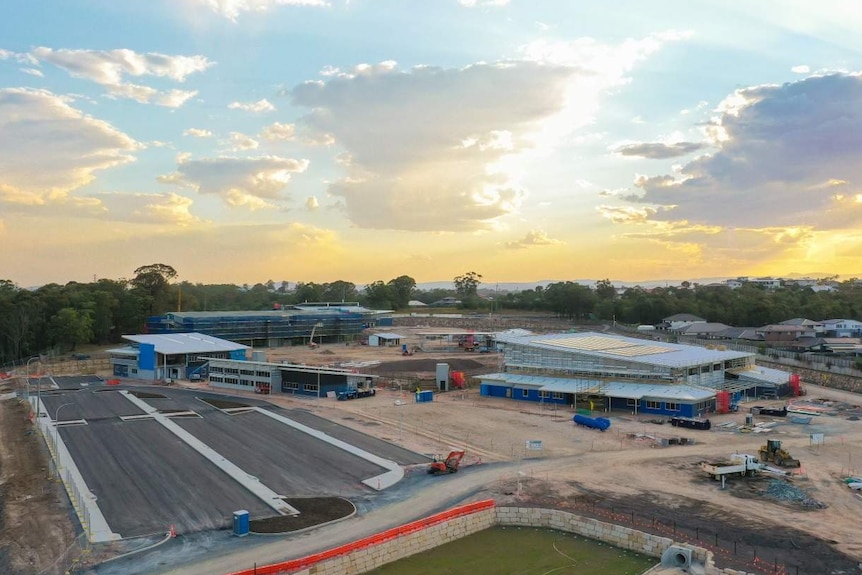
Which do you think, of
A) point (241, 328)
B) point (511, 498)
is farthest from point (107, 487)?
point (241, 328)

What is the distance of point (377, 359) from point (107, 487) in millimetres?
72680

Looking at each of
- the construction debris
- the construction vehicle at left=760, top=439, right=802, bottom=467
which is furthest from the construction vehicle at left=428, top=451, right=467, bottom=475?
the construction vehicle at left=760, top=439, right=802, bottom=467

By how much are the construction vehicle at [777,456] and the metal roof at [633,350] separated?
2270 cm

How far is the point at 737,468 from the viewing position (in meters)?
43.0

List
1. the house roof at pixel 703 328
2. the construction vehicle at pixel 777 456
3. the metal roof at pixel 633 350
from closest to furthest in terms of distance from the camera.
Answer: the construction vehicle at pixel 777 456 < the metal roof at pixel 633 350 < the house roof at pixel 703 328

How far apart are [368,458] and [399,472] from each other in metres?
4.71

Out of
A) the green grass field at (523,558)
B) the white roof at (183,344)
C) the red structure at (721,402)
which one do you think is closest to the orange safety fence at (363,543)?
the green grass field at (523,558)

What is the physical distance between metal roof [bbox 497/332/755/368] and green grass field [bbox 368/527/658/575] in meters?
42.9

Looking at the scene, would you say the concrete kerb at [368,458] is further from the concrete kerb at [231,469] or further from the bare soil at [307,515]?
the concrete kerb at [231,469]

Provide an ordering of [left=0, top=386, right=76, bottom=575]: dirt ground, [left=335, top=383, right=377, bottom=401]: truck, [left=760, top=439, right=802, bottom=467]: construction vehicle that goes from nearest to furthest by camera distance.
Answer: [left=0, top=386, right=76, bottom=575]: dirt ground → [left=760, top=439, right=802, bottom=467]: construction vehicle → [left=335, top=383, right=377, bottom=401]: truck

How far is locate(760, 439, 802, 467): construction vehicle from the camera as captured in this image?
46.4 m

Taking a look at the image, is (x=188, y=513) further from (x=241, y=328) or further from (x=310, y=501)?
(x=241, y=328)

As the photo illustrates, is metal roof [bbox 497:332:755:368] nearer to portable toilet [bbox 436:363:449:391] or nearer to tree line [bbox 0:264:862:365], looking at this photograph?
portable toilet [bbox 436:363:449:391]

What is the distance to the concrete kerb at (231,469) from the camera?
126 feet
